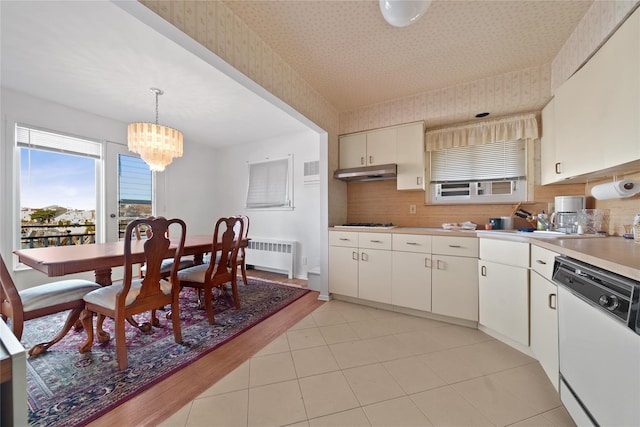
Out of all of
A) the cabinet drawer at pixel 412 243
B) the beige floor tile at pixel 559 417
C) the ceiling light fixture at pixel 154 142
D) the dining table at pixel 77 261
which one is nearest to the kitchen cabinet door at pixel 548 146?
the cabinet drawer at pixel 412 243

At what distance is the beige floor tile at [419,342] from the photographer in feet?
6.11

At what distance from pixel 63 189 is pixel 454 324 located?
495 centimetres

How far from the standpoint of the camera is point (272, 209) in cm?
431

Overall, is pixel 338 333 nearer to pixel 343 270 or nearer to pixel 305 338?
pixel 305 338

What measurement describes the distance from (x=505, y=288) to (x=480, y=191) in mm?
1193

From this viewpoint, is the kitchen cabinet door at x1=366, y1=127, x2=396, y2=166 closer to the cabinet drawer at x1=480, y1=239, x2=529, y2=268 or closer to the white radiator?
the cabinet drawer at x1=480, y1=239, x2=529, y2=268

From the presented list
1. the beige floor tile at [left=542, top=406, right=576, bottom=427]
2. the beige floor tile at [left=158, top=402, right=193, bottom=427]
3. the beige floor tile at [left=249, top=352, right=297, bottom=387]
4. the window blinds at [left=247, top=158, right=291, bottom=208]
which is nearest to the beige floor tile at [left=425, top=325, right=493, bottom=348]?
the beige floor tile at [left=542, top=406, right=576, bottom=427]

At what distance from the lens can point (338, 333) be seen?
6.93 feet

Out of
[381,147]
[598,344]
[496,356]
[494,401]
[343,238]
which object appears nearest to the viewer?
[598,344]

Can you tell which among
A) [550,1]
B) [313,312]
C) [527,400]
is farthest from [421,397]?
[550,1]

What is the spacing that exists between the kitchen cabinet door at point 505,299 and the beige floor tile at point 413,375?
2.58 ft

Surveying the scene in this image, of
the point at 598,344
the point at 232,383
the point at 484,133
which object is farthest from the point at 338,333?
the point at 484,133

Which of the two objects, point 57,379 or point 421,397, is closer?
point 421,397

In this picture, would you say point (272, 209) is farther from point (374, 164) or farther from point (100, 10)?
point (100, 10)
